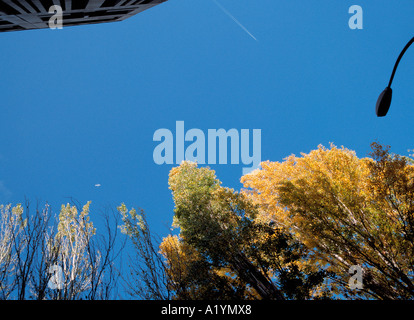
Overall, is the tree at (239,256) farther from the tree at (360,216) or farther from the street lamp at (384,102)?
the street lamp at (384,102)

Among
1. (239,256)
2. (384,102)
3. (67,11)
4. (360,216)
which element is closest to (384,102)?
(384,102)

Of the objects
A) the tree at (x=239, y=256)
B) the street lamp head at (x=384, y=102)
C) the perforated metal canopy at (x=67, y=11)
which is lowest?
the tree at (x=239, y=256)

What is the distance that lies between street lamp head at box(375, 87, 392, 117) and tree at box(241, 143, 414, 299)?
13.8ft

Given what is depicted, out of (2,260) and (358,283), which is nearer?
(2,260)

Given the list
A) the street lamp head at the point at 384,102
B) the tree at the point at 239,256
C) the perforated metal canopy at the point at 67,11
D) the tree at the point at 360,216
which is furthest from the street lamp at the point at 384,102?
the perforated metal canopy at the point at 67,11

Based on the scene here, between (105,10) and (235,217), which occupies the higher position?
(105,10)

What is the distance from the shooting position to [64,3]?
382 inches

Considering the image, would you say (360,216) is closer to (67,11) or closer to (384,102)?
(384,102)

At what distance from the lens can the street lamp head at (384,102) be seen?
186 inches

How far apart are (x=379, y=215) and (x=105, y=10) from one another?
57.9 feet

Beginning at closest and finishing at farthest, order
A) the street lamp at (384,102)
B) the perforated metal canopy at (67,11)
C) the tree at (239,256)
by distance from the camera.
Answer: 1. the street lamp at (384,102)
2. the perforated metal canopy at (67,11)
3. the tree at (239,256)

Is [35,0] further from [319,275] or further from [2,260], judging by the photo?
[319,275]

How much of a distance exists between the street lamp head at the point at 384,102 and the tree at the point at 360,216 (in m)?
4.21
